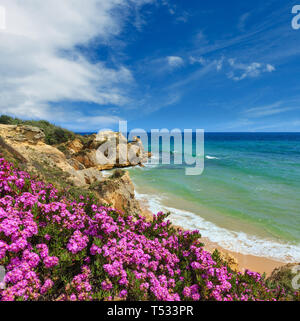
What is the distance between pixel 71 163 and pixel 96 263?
698 inches

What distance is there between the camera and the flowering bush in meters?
2.56

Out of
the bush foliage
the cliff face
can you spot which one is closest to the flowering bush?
the cliff face

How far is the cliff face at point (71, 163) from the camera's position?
9.09m

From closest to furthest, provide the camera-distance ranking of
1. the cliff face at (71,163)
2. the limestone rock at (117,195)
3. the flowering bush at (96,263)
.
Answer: the flowering bush at (96,263) < the cliff face at (71,163) < the limestone rock at (117,195)

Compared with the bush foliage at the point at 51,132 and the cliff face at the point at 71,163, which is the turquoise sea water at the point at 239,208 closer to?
the cliff face at the point at 71,163

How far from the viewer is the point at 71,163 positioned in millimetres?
18844

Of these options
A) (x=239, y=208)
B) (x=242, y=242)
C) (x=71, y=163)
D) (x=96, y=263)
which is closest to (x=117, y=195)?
(x=96, y=263)

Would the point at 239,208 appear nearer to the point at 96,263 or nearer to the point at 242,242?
the point at 242,242

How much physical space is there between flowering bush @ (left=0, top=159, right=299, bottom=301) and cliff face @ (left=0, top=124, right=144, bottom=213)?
1.85 m

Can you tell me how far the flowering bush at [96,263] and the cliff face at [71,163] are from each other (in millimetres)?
1850

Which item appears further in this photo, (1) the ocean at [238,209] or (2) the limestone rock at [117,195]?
(1) the ocean at [238,209]

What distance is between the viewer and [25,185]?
4809mm

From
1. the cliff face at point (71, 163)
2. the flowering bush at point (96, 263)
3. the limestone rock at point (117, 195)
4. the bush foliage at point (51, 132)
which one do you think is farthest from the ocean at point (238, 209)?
the bush foliage at point (51, 132)

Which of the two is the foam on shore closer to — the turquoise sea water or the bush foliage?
the turquoise sea water
